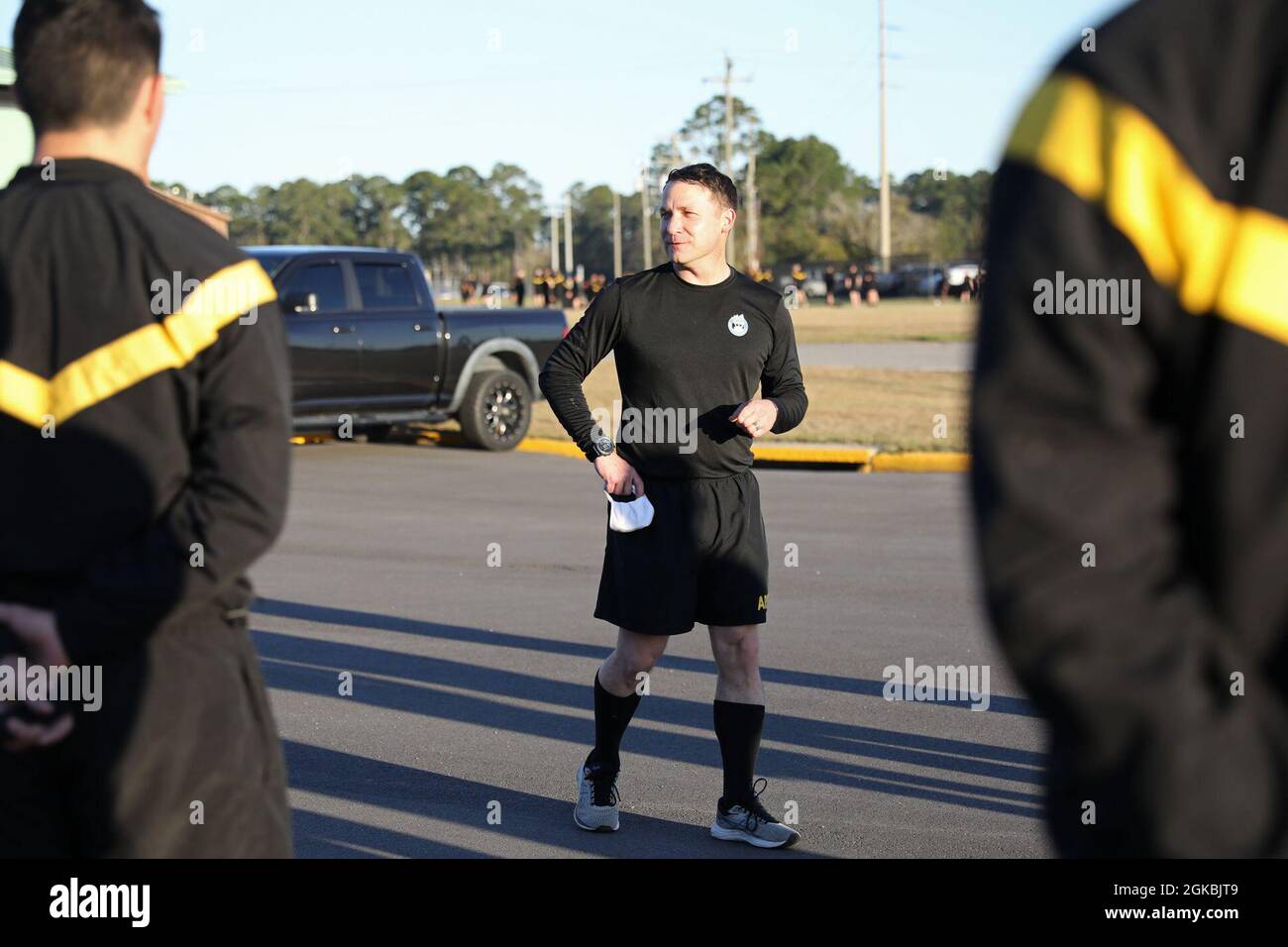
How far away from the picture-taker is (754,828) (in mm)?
5344

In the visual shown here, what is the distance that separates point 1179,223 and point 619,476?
12.9 feet

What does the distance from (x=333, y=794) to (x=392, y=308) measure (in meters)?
11.2

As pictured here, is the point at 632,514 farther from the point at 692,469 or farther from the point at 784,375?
the point at 784,375

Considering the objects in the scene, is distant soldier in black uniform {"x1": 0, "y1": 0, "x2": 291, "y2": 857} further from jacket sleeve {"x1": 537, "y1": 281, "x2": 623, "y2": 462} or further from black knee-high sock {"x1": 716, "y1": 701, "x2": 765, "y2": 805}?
black knee-high sock {"x1": 716, "y1": 701, "x2": 765, "y2": 805}

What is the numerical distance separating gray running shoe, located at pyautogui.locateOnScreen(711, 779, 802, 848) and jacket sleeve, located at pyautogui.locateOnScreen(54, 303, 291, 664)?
326 centimetres

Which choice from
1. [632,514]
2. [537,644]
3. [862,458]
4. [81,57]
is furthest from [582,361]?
[862,458]

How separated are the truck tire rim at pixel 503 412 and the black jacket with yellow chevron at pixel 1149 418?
52.4 ft

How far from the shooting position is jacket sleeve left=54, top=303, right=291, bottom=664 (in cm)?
227

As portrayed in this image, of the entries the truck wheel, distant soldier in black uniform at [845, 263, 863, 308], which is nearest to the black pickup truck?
the truck wheel

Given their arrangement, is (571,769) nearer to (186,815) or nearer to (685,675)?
(685,675)

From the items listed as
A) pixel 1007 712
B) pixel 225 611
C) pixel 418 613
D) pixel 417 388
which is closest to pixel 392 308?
pixel 417 388

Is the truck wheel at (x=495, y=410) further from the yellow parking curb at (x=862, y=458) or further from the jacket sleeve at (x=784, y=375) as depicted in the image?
the jacket sleeve at (x=784, y=375)

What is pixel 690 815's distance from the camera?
18.6 feet

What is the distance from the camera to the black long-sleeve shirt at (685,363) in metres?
5.32
